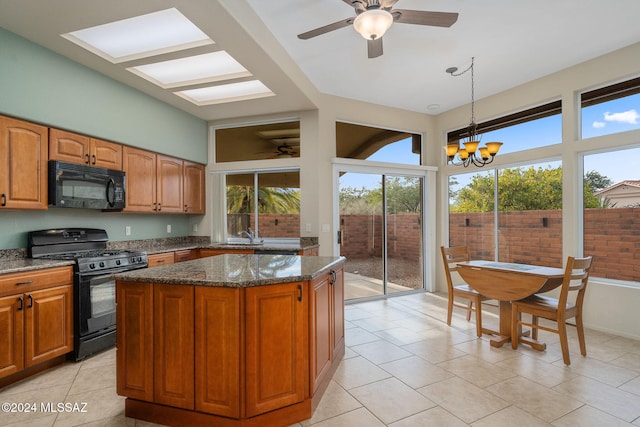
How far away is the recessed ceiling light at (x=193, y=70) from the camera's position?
3207 mm

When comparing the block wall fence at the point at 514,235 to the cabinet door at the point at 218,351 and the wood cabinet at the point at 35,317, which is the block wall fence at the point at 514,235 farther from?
the cabinet door at the point at 218,351

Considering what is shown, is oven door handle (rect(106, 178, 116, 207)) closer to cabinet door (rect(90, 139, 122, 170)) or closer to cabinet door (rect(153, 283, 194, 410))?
cabinet door (rect(90, 139, 122, 170))

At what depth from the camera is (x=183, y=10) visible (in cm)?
229

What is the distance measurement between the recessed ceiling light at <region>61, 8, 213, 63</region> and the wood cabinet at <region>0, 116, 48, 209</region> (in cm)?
87

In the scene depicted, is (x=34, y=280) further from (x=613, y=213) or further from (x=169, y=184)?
(x=613, y=213)

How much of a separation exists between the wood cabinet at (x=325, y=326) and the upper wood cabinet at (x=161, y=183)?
8.77 feet

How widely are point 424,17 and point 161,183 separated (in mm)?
3532

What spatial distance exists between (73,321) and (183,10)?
267 centimetres

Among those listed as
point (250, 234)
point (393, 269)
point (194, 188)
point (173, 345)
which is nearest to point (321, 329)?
point (173, 345)

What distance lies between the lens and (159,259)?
12.3 ft

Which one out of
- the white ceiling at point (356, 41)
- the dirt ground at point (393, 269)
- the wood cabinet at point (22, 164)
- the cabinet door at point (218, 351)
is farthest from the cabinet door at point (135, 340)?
the dirt ground at point (393, 269)

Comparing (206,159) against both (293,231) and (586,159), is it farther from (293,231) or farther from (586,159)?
(586,159)

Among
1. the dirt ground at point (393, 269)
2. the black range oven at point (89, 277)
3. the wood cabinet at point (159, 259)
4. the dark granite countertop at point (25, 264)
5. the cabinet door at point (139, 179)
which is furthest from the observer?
the dirt ground at point (393, 269)

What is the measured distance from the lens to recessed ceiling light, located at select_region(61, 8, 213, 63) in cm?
258
